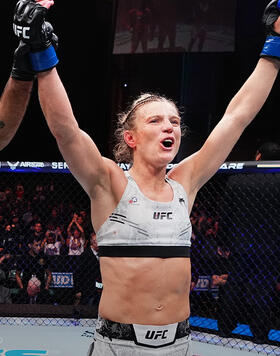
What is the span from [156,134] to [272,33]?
0.76 m

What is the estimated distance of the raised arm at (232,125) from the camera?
2002 mm

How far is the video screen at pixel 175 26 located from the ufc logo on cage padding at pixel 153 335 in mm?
6906

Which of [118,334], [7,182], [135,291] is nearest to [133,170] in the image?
[135,291]

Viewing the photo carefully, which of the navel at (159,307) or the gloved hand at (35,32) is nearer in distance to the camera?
the gloved hand at (35,32)

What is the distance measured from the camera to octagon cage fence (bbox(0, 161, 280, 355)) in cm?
392

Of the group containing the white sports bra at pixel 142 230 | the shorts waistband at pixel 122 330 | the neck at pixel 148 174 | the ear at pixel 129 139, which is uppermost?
the ear at pixel 129 139

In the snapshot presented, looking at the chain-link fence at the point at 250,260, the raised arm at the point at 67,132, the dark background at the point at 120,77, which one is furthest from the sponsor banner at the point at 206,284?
the dark background at the point at 120,77

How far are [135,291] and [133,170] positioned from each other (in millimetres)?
518

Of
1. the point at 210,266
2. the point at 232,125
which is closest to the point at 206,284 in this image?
the point at 210,266

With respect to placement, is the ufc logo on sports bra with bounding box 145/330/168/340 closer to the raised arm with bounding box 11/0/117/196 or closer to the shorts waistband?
the shorts waistband

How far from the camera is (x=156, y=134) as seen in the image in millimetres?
1845

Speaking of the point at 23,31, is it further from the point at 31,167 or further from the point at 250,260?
the point at 250,260

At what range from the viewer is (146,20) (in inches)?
329

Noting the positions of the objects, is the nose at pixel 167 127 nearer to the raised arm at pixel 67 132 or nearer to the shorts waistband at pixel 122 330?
the raised arm at pixel 67 132
